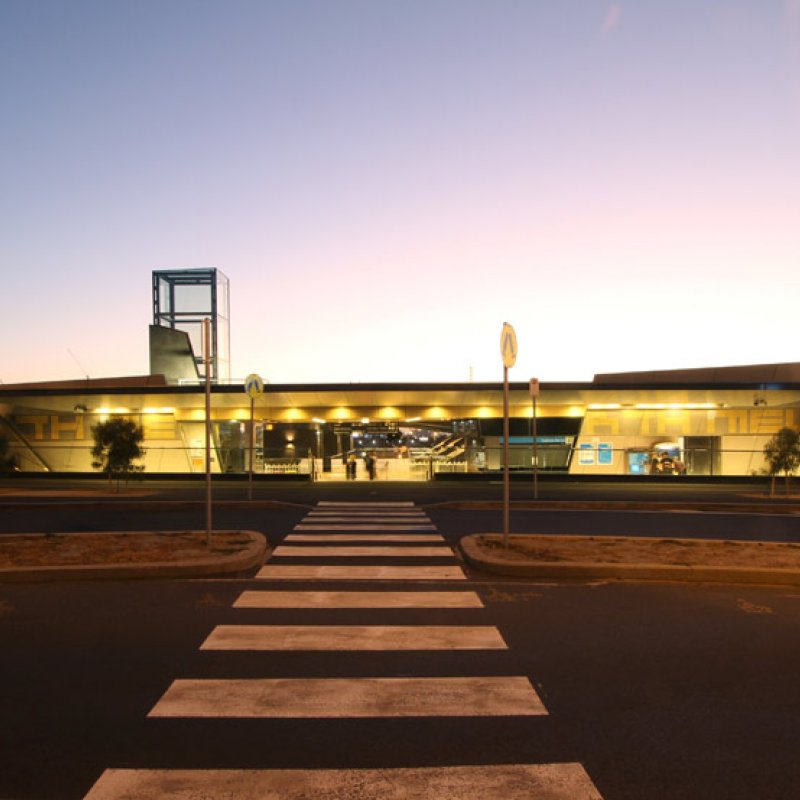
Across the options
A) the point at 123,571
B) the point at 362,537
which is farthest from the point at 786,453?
the point at 123,571

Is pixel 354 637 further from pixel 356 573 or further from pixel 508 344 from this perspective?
pixel 508 344

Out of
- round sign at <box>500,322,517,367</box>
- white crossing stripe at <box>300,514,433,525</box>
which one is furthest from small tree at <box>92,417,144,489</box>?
round sign at <box>500,322,517,367</box>

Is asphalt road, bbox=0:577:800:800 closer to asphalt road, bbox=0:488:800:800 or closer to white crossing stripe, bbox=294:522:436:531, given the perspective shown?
asphalt road, bbox=0:488:800:800

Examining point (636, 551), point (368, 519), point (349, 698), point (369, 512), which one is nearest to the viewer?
point (349, 698)

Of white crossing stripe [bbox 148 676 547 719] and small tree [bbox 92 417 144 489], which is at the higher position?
small tree [bbox 92 417 144 489]

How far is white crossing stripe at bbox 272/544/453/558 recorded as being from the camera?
10.8 m

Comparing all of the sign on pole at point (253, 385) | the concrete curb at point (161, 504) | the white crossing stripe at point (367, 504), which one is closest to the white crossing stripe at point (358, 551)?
the concrete curb at point (161, 504)

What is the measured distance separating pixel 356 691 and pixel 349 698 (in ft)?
0.51

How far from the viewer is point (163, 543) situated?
36.8ft

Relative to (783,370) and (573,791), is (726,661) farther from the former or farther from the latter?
(783,370)

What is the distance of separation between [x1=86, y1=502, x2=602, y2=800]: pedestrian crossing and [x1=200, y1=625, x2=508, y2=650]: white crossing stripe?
0.01 meters

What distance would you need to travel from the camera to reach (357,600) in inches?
318

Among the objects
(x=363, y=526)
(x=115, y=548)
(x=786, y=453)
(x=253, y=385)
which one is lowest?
(x=363, y=526)

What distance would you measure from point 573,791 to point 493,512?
1250cm
